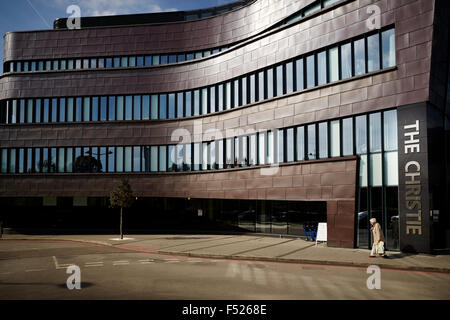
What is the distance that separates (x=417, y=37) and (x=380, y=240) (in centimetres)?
903

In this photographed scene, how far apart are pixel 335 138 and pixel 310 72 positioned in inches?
167

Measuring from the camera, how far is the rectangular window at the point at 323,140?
73.2 ft

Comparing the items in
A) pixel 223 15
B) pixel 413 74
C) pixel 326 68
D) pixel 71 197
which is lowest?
pixel 71 197

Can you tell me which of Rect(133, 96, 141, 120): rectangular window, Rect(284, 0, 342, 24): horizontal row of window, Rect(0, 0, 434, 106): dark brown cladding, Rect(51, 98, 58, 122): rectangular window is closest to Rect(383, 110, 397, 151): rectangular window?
Rect(0, 0, 434, 106): dark brown cladding

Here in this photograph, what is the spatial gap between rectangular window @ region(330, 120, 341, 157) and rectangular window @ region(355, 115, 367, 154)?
3.57 ft

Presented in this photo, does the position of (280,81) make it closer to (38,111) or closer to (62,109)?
(62,109)

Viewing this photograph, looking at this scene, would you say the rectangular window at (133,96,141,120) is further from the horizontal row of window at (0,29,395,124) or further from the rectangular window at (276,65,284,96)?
the rectangular window at (276,65,284,96)

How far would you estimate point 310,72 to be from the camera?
23.5 m

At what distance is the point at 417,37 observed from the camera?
727 inches

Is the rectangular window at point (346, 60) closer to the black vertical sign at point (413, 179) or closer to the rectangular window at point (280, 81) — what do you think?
the black vertical sign at point (413, 179)

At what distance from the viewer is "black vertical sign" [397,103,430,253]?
17812mm

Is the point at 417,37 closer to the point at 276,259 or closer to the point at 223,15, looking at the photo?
the point at 276,259

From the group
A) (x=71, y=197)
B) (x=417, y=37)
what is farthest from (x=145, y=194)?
(x=417, y=37)
